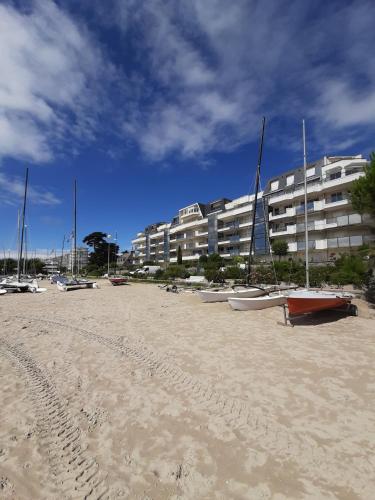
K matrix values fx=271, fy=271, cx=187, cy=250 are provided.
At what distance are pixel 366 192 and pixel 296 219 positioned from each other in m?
25.0

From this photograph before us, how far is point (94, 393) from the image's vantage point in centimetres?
580

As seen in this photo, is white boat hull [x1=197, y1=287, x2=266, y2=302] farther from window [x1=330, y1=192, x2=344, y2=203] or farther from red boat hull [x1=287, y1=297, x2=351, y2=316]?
window [x1=330, y1=192, x2=344, y2=203]

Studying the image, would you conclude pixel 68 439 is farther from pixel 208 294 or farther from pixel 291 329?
pixel 208 294

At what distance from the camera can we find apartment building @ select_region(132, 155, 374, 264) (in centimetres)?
3435

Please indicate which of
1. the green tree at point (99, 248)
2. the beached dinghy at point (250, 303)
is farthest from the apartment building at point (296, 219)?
the green tree at point (99, 248)

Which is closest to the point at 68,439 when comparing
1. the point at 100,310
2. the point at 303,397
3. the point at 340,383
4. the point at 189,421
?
the point at 189,421

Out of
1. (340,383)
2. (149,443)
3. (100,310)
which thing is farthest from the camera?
(100,310)

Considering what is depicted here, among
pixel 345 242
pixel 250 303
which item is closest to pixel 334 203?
pixel 345 242

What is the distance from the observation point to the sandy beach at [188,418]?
134 inches

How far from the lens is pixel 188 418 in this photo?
4816mm

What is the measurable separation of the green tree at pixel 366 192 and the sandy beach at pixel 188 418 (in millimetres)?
11491

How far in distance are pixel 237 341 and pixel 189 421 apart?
5041mm

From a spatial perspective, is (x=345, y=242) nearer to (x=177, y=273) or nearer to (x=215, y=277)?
(x=215, y=277)

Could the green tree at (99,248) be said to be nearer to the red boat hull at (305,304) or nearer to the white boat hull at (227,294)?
the white boat hull at (227,294)
